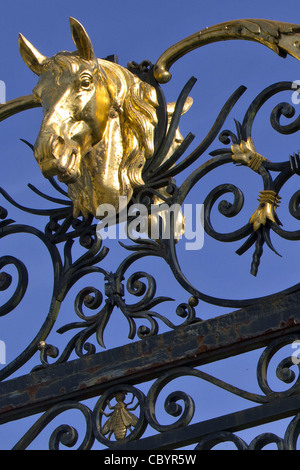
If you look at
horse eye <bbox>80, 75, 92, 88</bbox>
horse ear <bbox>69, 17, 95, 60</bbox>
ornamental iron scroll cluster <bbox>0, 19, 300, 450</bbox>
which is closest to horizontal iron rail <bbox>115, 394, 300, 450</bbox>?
ornamental iron scroll cluster <bbox>0, 19, 300, 450</bbox>

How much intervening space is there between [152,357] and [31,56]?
143 centimetres

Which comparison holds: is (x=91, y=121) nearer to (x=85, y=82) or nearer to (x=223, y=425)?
(x=85, y=82)

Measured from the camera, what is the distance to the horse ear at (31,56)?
7.12 meters

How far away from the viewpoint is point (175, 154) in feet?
23.2

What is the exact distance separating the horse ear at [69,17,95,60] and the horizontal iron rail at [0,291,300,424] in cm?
123

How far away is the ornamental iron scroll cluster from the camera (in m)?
6.63

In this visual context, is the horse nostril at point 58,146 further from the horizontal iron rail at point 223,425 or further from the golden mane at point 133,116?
the horizontal iron rail at point 223,425

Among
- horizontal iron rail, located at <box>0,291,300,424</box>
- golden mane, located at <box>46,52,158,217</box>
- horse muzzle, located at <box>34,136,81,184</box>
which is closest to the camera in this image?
horizontal iron rail, located at <box>0,291,300,424</box>

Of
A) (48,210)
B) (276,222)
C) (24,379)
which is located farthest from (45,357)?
(276,222)

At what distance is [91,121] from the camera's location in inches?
276

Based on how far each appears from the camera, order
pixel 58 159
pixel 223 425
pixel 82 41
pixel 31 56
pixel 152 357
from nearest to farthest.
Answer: pixel 223 425 < pixel 152 357 < pixel 58 159 < pixel 82 41 < pixel 31 56

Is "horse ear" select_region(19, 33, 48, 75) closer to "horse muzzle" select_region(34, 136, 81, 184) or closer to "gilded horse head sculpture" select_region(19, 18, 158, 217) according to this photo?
"gilded horse head sculpture" select_region(19, 18, 158, 217)

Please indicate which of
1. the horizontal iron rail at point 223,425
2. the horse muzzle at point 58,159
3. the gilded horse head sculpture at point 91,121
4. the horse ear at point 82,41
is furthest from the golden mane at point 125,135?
the horizontal iron rail at point 223,425

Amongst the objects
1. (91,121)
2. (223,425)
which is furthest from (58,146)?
(223,425)
